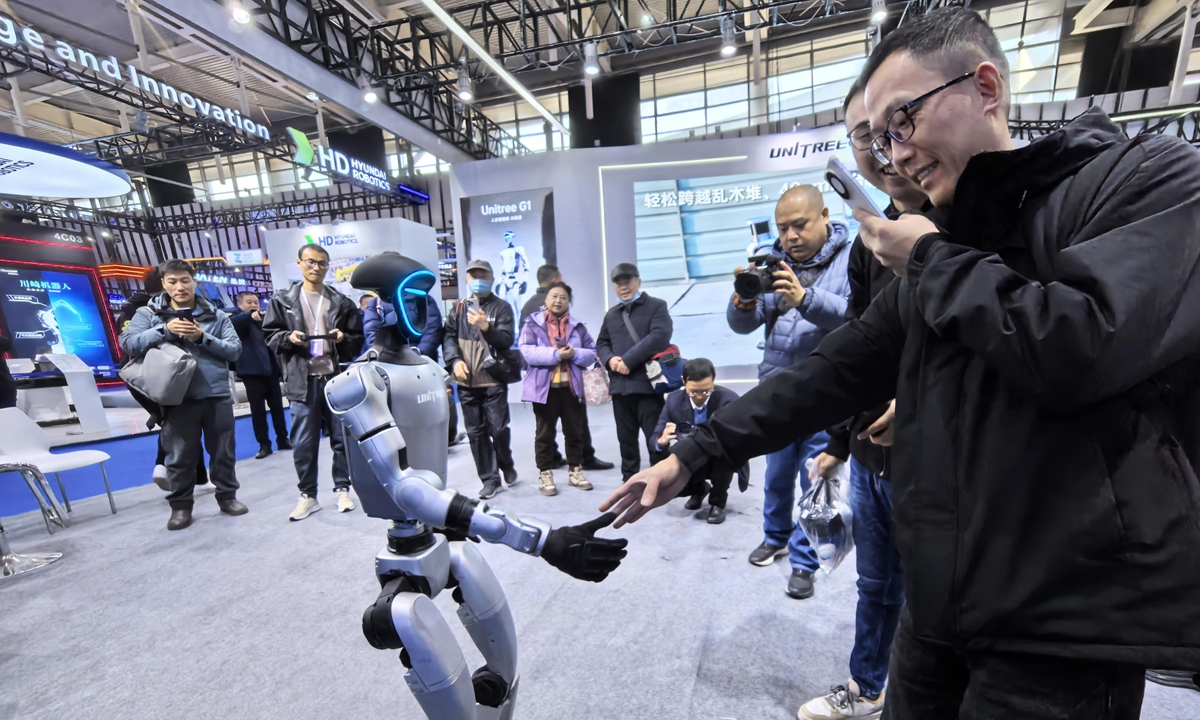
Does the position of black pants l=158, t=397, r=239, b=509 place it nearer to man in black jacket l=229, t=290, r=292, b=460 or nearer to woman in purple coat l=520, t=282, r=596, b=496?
man in black jacket l=229, t=290, r=292, b=460

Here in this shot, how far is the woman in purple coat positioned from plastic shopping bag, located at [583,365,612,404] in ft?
0.52

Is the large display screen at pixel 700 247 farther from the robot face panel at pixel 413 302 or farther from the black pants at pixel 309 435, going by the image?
the robot face panel at pixel 413 302

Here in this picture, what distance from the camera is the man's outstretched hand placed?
933mm

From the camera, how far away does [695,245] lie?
685cm

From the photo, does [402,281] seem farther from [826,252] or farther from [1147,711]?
[1147,711]

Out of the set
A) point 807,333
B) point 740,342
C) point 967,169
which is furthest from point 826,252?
point 740,342

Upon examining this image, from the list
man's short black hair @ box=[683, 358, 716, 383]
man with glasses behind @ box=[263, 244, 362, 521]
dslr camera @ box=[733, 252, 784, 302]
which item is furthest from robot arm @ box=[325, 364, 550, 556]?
man with glasses behind @ box=[263, 244, 362, 521]

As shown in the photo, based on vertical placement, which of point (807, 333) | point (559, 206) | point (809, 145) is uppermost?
point (809, 145)

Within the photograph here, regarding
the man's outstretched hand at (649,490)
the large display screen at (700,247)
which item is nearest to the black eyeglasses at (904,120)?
the man's outstretched hand at (649,490)

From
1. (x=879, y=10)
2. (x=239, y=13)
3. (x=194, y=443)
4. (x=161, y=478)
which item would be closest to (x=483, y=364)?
(x=194, y=443)

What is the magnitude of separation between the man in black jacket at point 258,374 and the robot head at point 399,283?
A: 4.42 meters

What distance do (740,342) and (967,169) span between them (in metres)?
6.38

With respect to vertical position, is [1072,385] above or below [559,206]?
below

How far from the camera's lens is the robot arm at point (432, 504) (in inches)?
45.6
